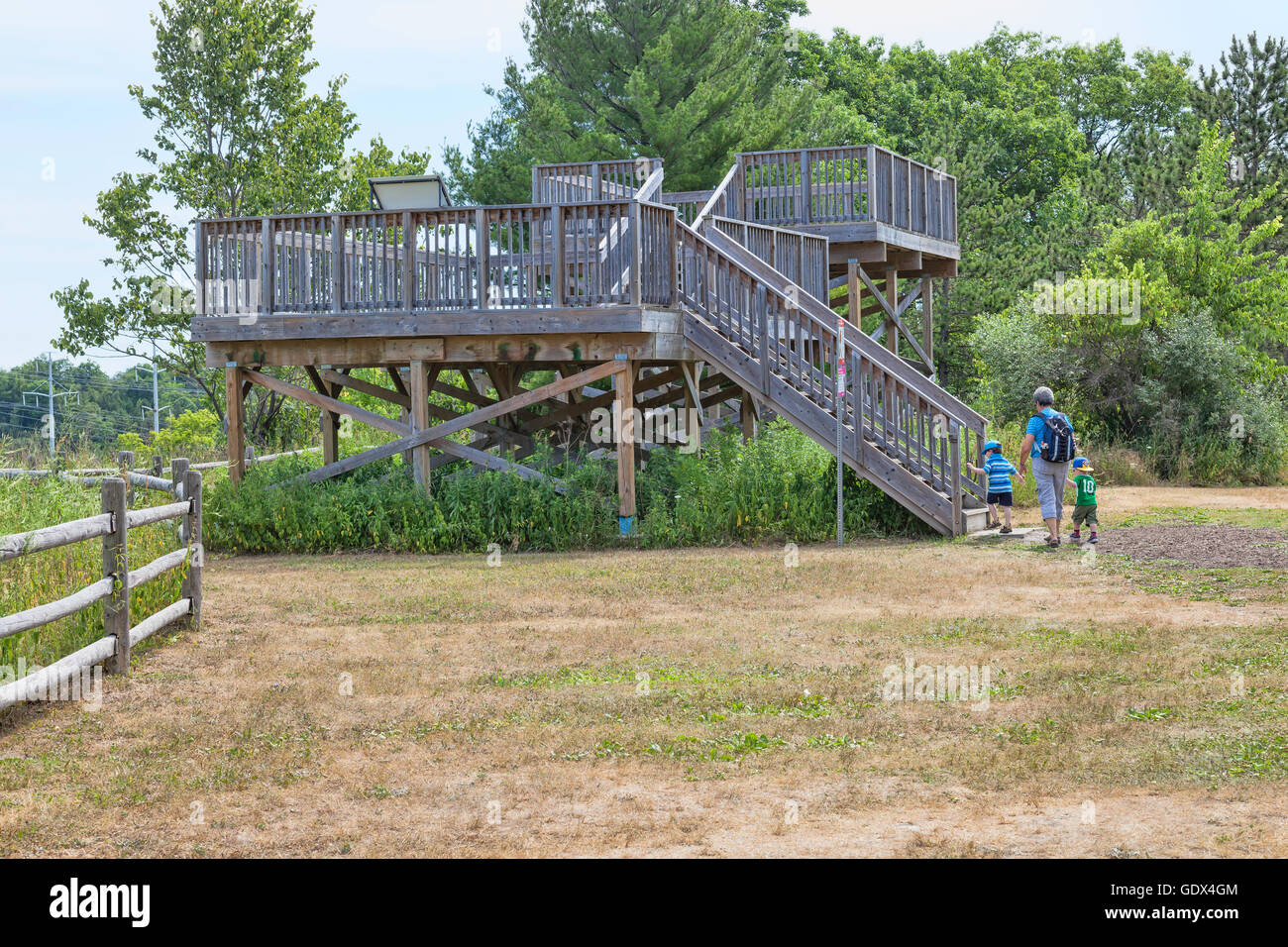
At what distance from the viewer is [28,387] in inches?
3150

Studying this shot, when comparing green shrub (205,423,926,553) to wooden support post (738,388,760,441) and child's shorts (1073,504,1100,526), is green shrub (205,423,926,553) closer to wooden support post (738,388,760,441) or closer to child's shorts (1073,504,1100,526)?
child's shorts (1073,504,1100,526)

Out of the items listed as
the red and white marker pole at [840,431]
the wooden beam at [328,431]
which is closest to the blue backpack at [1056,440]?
the red and white marker pole at [840,431]

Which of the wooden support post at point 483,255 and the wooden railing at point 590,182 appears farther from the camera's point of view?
the wooden railing at point 590,182

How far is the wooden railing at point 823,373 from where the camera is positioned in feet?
53.0

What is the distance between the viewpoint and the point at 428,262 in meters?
17.4

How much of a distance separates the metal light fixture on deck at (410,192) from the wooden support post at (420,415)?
2.40m

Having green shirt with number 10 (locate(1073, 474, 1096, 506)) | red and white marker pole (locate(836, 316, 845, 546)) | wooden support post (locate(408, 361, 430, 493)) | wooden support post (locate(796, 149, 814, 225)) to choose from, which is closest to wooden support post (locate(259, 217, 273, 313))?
wooden support post (locate(408, 361, 430, 493))

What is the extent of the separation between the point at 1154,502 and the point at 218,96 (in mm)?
26509

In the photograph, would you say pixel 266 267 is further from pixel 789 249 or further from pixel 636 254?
pixel 789 249

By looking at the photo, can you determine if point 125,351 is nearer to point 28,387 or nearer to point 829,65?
point 829,65

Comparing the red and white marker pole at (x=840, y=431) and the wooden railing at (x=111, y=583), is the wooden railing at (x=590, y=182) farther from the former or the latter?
the wooden railing at (x=111, y=583)

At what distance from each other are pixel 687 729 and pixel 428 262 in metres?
11.0

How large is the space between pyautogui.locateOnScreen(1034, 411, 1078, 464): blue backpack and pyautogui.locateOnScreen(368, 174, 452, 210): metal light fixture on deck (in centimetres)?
833
